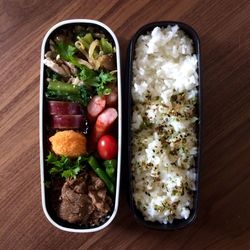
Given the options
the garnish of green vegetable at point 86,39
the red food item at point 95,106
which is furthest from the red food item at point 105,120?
the garnish of green vegetable at point 86,39

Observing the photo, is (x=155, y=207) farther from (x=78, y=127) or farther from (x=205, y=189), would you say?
(x=78, y=127)

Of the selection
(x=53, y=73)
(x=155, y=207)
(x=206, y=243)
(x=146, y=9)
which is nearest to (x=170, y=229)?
(x=155, y=207)

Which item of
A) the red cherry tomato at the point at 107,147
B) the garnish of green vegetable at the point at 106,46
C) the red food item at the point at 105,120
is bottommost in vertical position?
the red cherry tomato at the point at 107,147

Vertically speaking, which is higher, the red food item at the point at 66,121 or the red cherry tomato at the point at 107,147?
the red food item at the point at 66,121

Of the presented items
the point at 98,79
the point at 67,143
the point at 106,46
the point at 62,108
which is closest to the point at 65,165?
the point at 67,143

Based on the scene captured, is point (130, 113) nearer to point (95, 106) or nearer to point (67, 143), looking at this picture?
point (95, 106)

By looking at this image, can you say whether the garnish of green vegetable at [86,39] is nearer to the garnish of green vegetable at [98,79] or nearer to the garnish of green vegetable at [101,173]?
the garnish of green vegetable at [98,79]
